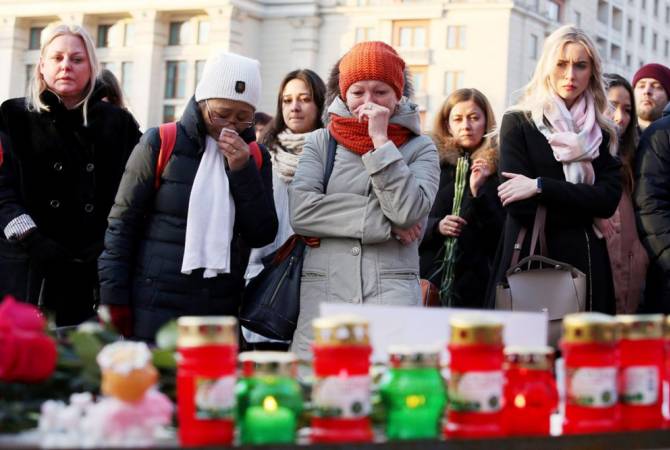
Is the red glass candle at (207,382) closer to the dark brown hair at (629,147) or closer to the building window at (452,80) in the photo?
the dark brown hair at (629,147)

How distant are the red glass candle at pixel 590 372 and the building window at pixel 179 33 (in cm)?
5432

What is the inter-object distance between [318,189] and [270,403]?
89.1 inches

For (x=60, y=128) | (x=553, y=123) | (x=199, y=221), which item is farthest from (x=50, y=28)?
(x=553, y=123)

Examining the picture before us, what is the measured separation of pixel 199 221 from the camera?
415cm

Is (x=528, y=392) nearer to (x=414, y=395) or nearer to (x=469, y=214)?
(x=414, y=395)

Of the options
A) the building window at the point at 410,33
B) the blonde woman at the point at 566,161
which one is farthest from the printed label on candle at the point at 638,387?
the building window at the point at 410,33

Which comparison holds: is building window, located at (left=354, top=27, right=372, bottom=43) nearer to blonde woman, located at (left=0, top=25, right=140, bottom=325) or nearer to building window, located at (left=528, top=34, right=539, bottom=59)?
building window, located at (left=528, top=34, right=539, bottom=59)

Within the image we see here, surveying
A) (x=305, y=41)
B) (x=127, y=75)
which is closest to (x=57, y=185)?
(x=305, y=41)

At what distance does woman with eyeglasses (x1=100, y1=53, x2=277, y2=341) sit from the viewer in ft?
13.5

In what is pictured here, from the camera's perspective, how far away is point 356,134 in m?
4.18

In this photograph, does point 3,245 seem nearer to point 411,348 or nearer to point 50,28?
point 50,28

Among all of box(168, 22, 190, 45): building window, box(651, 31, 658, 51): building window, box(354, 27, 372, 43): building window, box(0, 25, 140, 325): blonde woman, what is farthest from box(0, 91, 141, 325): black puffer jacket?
box(651, 31, 658, 51): building window

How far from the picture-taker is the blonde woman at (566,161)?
4.72m

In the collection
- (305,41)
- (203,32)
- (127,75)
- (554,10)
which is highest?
(554,10)
